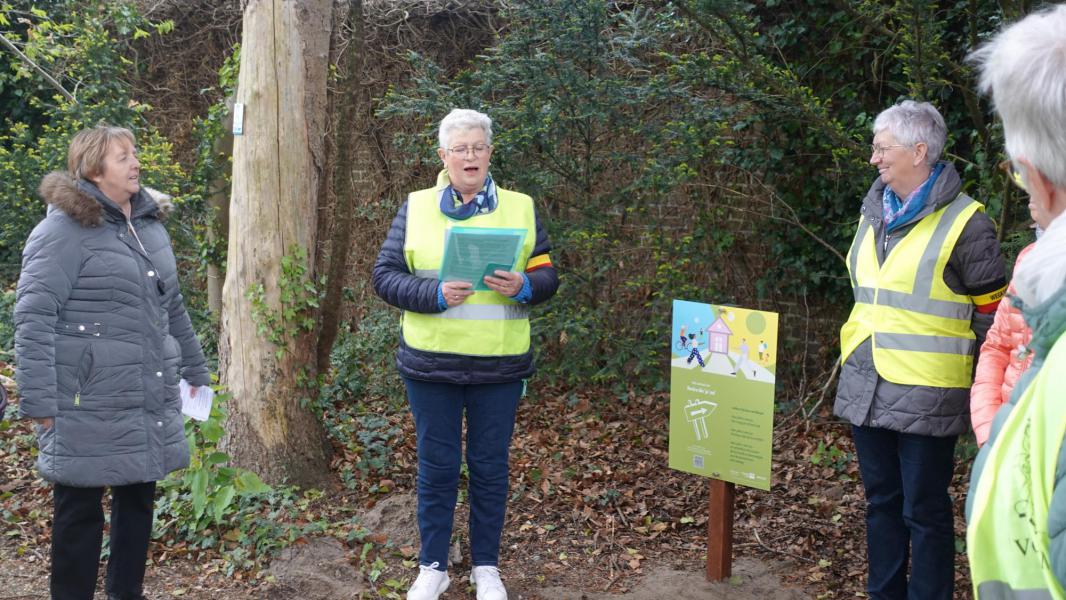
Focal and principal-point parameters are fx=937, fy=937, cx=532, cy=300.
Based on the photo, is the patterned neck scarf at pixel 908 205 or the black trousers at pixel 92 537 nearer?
the patterned neck scarf at pixel 908 205

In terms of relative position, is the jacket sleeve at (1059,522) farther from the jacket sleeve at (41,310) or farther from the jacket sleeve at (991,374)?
the jacket sleeve at (41,310)

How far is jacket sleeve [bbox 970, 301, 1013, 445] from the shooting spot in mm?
3047

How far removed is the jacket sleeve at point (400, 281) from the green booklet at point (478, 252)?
0.35 ft

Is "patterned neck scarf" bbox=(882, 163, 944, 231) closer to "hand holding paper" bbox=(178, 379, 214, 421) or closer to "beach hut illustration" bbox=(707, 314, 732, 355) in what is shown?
"beach hut illustration" bbox=(707, 314, 732, 355)

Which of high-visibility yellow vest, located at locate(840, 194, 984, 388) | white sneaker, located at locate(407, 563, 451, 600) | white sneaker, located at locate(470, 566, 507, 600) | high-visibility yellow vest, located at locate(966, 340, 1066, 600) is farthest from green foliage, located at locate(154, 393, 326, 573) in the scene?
high-visibility yellow vest, located at locate(966, 340, 1066, 600)

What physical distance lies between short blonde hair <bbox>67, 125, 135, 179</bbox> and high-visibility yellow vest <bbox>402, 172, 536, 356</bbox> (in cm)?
120

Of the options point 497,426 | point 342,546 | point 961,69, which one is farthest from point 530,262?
A: point 961,69

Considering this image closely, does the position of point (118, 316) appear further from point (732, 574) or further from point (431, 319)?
point (732, 574)

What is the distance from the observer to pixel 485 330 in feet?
12.8

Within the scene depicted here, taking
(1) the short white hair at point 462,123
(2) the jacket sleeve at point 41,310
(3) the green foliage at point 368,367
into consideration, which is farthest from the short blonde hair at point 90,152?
(3) the green foliage at point 368,367

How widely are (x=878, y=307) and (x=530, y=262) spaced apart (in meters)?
1.45

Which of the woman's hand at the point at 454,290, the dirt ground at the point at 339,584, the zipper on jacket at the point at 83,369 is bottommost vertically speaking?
the dirt ground at the point at 339,584

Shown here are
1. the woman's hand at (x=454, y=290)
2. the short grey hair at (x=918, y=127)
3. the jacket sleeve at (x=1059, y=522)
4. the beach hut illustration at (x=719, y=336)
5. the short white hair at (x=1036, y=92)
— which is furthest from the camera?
the beach hut illustration at (x=719, y=336)

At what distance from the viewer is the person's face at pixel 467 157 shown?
3.91m
